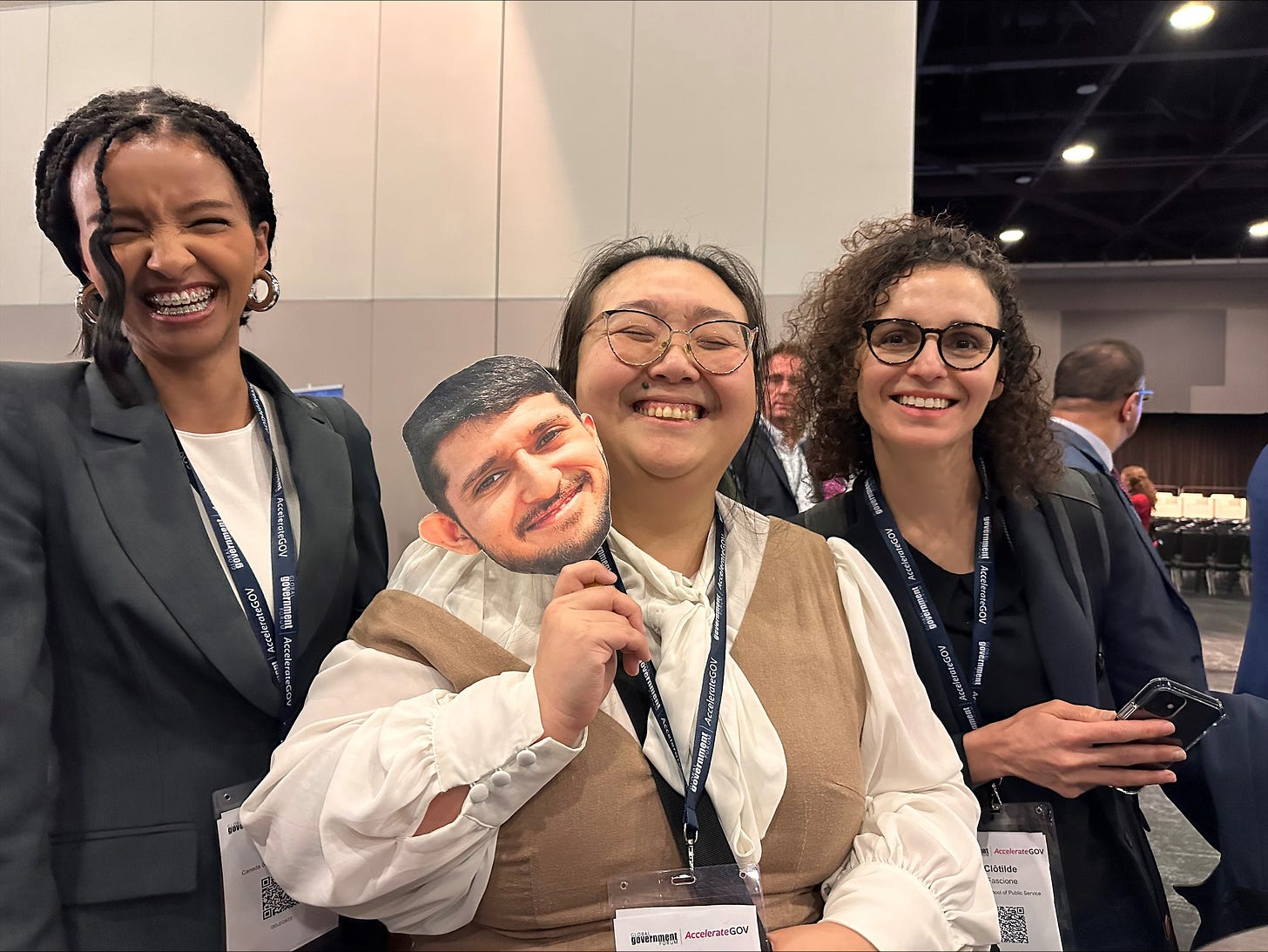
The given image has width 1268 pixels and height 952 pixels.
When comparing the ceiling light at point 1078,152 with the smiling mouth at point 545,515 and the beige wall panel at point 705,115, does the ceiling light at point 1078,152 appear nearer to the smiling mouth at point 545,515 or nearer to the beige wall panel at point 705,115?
the beige wall panel at point 705,115

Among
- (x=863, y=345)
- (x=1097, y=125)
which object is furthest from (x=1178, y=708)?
(x=1097, y=125)

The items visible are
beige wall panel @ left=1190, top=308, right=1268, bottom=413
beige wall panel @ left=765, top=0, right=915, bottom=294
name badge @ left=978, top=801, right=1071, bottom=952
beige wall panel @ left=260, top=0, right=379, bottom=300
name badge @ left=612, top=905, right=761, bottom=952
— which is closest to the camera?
name badge @ left=612, top=905, right=761, bottom=952

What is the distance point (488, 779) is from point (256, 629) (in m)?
0.57

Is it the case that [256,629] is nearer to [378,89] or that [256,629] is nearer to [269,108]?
[269,108]

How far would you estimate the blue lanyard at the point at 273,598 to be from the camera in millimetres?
1387

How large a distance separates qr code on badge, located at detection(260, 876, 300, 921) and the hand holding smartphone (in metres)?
1.49

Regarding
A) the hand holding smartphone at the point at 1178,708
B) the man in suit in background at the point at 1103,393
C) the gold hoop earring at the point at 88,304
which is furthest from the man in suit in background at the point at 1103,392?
the gold hoop earring at the point at 88,304

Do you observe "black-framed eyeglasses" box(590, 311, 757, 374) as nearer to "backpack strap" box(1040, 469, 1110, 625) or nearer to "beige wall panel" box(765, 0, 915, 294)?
"backpack strap" box(1040, 469, 1110, 625)

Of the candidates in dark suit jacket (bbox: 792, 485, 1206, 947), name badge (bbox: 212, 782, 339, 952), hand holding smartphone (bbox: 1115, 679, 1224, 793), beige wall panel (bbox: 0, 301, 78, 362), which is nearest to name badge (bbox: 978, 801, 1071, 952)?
dark suit jacket (bbox: 792, 485, 1206, 947)

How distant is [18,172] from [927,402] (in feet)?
5.72

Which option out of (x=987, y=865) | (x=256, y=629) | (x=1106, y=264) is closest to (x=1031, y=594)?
(x=987, y=865)

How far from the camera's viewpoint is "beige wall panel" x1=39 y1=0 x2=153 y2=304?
1487 millimetres

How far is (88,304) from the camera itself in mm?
1400

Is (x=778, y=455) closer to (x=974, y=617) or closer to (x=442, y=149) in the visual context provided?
(x=974, y=617)
